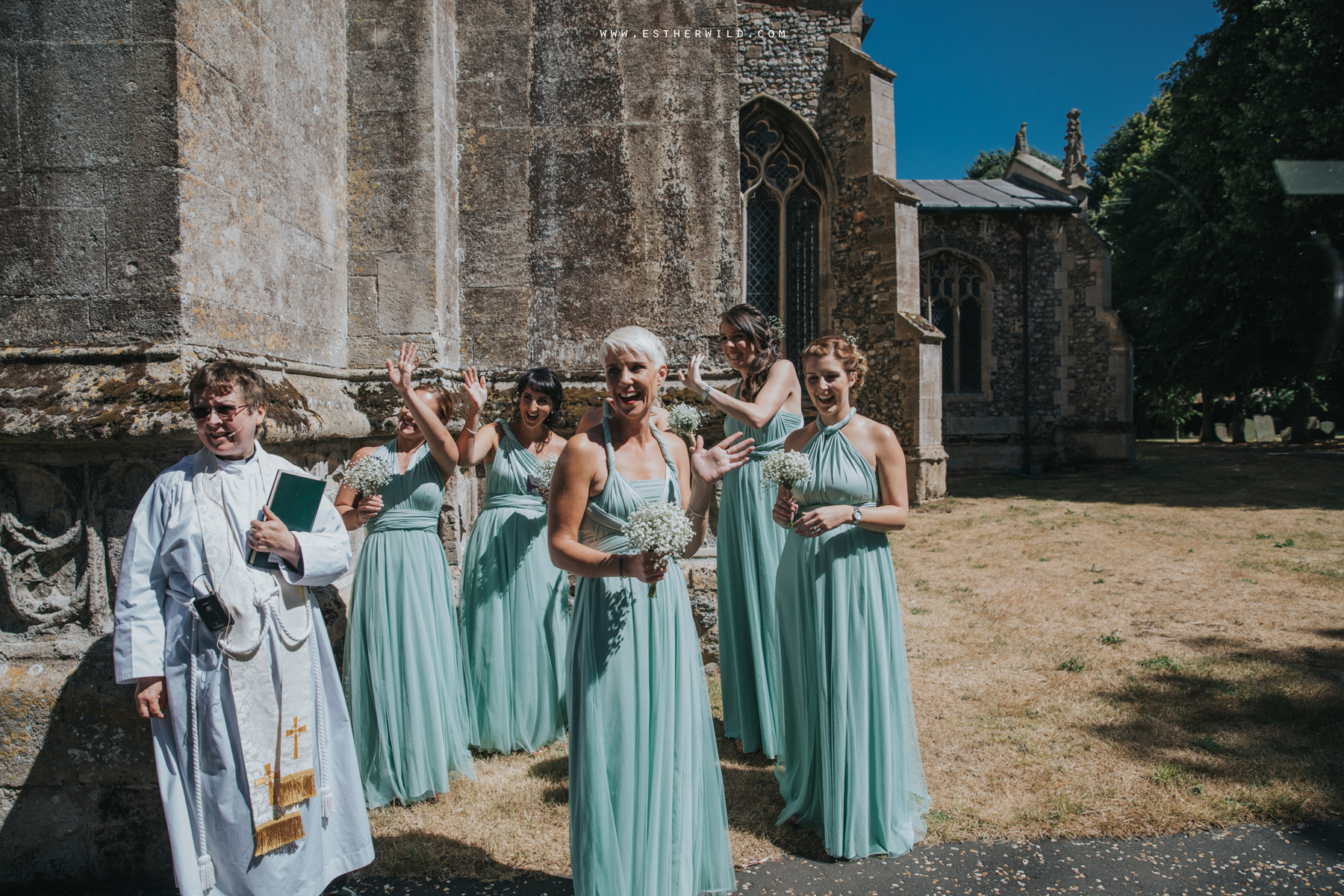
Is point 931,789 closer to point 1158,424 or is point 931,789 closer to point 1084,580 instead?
point 1084,580

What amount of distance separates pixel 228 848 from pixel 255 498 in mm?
1128

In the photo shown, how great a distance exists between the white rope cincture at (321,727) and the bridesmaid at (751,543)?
2268mm

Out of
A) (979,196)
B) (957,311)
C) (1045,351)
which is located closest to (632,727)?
(957,311)

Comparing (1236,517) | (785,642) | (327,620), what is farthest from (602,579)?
(1236,517)

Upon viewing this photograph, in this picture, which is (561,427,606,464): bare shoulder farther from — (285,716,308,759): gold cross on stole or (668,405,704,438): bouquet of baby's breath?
(668,405,704,438): bouquet of baby's breath

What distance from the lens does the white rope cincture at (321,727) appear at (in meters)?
2.76

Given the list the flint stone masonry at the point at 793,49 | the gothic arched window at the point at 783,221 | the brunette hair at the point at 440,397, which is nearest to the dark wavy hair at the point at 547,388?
the brunette hair at the point at 440,397

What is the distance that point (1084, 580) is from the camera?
895 centimetres

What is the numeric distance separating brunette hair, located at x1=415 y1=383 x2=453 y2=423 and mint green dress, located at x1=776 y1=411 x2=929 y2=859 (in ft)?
6.36

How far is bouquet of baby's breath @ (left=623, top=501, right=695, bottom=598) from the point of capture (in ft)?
8.03

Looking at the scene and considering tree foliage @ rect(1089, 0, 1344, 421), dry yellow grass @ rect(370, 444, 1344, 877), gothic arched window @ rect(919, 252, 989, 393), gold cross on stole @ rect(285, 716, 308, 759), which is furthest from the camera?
gothic arched window @ rect(919, 252, 989, 393)

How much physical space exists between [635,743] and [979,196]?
75.8 ft

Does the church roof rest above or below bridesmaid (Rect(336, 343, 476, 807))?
above

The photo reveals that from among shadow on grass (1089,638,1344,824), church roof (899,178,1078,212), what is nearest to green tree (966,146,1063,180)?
church roof (899,178,1078,212)
